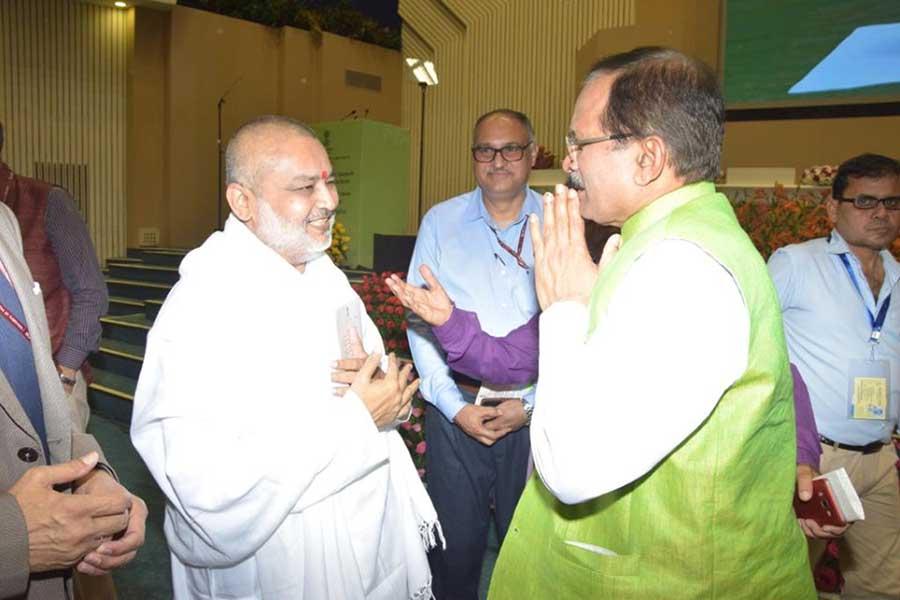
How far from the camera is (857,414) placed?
104 inches

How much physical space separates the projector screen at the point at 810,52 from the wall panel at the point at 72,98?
379 inches

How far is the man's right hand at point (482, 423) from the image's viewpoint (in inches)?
92.7

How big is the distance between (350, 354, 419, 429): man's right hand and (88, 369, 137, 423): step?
452 centimetres

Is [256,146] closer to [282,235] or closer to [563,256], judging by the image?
[282,235]

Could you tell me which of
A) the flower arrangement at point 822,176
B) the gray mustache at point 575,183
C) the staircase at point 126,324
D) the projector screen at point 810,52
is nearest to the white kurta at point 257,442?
the gray mustache at point 575,183

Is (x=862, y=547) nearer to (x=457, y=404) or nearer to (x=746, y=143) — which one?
(x=457, y=404)

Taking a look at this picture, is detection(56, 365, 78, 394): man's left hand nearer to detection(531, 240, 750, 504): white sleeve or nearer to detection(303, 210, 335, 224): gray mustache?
detection(303, 210, 335, 224): gray mustache

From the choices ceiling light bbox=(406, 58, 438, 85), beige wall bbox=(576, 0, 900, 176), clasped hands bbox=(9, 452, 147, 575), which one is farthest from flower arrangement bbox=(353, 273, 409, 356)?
ceiling light bbox=(406, 58, 438, 85)

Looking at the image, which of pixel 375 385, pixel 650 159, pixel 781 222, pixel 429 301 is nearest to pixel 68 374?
pixel 429 301

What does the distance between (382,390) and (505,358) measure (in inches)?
28.2

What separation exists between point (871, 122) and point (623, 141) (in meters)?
9.32

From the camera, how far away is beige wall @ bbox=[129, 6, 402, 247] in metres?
11.8

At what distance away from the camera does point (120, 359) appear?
6438mm

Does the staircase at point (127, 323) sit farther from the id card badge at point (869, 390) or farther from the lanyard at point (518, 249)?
the id card badge at point (869, 390)
